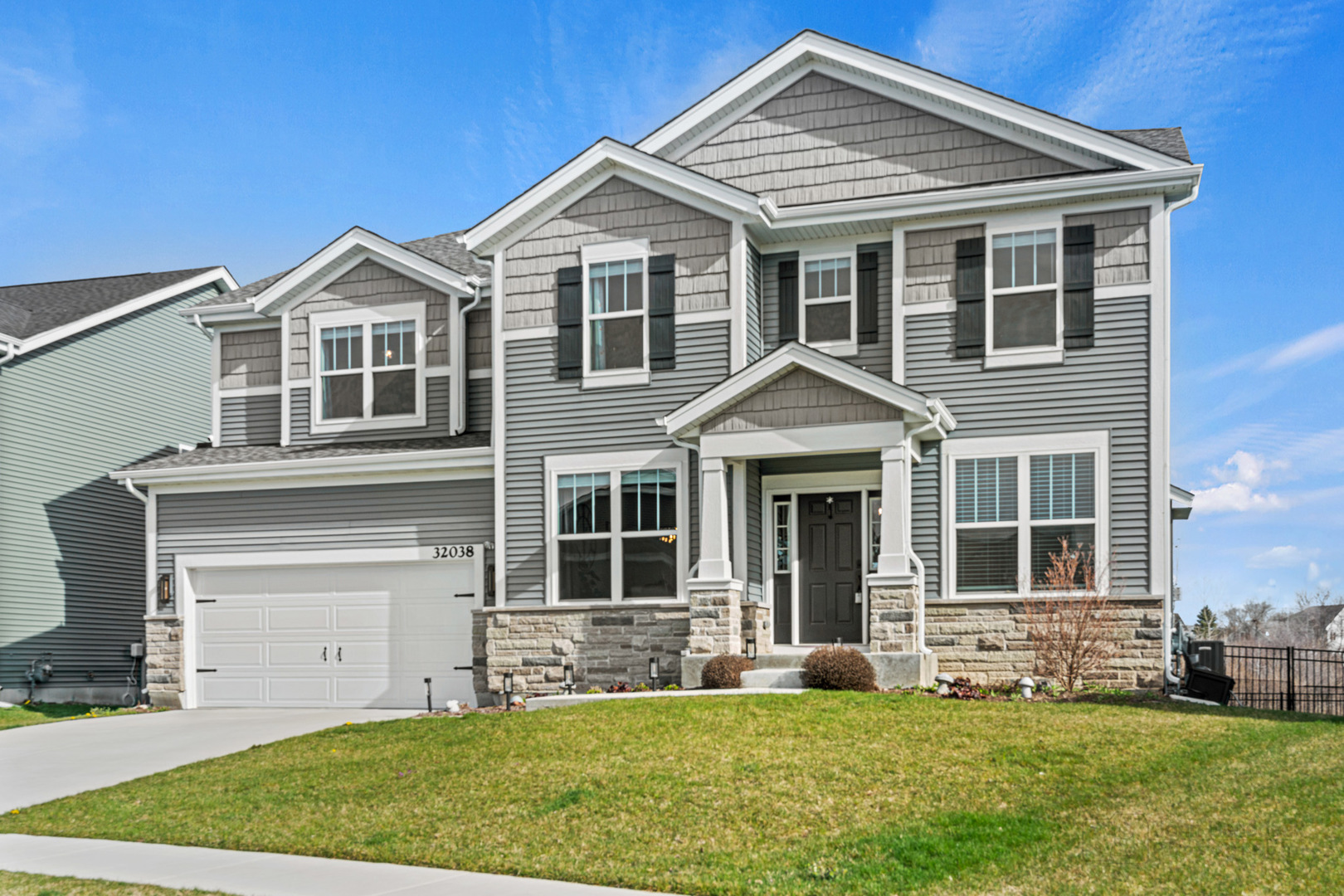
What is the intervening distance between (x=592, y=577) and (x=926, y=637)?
454cm

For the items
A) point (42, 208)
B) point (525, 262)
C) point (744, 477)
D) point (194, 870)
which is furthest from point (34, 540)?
point (194, 870)

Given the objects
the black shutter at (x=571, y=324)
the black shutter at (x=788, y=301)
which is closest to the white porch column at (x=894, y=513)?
the black shutter at (x=788, y=301)

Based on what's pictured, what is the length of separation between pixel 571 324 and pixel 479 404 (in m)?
2.43

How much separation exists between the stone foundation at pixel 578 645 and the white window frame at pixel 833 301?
4036 millimetres

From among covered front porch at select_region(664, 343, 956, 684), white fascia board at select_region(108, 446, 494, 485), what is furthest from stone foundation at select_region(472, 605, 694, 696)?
white fascia board at select_region(108, 446, 494, 485)

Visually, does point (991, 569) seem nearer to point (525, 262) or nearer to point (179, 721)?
point (525, 262)

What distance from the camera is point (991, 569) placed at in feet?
50.5

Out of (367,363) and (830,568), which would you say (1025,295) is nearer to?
(830,568)

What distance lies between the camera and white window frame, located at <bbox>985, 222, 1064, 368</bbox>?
15.4m

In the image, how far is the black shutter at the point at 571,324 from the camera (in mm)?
17031

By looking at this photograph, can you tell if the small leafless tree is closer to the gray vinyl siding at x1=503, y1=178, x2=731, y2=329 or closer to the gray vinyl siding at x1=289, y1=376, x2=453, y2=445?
the gray vinyl siding at x1=503, y1=178, x2=731, y2=329

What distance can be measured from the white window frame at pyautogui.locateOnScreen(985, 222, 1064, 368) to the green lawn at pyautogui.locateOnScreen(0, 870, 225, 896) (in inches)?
447

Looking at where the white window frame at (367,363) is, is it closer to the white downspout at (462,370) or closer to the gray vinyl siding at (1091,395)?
the white downspout at (462,370)

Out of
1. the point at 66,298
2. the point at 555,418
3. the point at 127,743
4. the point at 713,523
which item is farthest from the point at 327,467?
the point at 66,298
